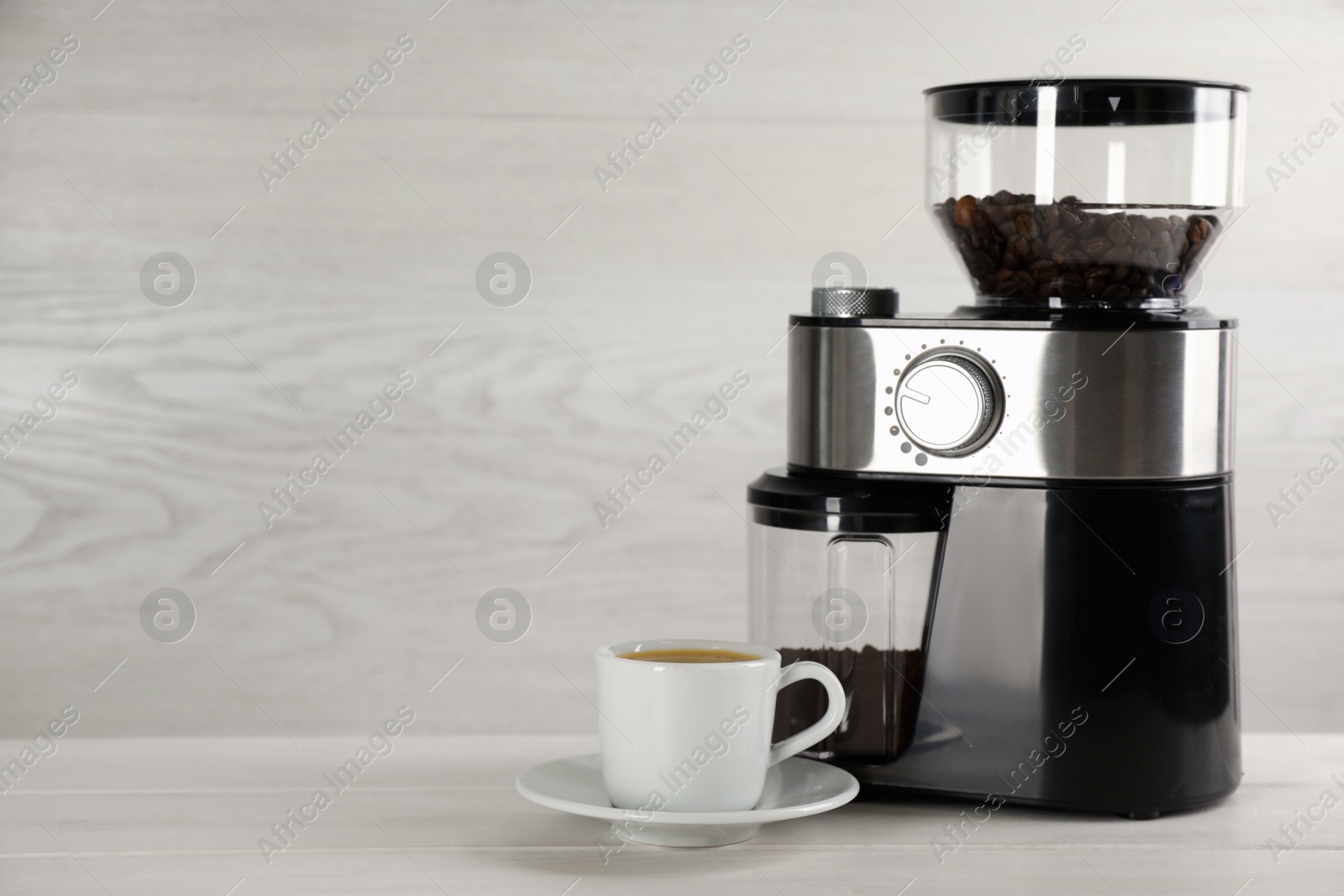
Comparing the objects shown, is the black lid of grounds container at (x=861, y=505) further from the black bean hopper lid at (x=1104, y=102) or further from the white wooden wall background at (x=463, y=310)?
the white wooden wall background at (x=463, y=310)

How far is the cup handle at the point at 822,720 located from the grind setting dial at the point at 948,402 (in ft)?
0.43

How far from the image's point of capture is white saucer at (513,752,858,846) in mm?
595

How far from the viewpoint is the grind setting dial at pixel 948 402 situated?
66 cm

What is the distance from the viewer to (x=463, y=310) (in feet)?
3.74

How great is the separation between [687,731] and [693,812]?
4 cm

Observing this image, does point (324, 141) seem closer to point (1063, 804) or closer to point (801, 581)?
point (801, 581)

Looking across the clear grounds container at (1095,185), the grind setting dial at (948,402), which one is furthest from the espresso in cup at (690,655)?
the clear grounds container at (1095,185)

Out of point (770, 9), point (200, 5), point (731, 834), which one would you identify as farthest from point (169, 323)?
point (731, 834)

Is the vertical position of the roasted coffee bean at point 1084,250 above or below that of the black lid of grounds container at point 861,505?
above

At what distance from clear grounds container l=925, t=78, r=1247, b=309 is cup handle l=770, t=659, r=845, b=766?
232 millimetres

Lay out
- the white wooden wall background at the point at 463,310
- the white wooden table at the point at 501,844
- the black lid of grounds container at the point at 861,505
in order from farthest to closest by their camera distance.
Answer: the white wooden wall background at the point at 463,310
the black lid of grounds container at the point at 861,505
the white wooden table at the point at 501,844

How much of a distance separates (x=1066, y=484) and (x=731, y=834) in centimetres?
24

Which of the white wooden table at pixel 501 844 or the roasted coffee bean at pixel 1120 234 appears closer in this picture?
the white wooden table at pixel 501 844

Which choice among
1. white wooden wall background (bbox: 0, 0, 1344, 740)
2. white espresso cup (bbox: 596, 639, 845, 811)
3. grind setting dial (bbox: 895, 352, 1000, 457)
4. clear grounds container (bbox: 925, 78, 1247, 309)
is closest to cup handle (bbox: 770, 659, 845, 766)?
white espresso cup (bbox: 596, 639, 845, 811)
